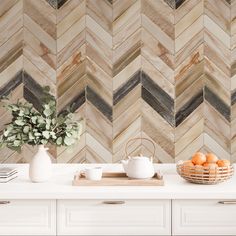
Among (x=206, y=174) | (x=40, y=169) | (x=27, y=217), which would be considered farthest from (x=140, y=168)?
(x=27, y=217)

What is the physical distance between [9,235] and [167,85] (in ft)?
4.46

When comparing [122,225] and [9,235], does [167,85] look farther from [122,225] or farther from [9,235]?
[9,235]

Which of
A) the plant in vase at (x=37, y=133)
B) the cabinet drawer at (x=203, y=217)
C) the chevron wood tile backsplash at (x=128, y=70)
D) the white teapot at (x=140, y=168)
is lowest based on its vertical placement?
the cabinet drawer at (x=203, y=217)

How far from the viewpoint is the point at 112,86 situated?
309 cm

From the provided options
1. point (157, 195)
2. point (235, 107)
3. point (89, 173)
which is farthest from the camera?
point (235, 107)

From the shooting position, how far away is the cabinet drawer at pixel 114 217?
248 cm

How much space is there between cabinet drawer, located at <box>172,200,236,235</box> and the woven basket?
165 mm

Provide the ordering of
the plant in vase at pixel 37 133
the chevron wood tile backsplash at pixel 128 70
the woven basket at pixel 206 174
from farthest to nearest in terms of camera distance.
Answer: the chevron wood tile backsplash at pixel 128 70
the plant in vase at pixel 37 133
the woven basket at pixel 206 174

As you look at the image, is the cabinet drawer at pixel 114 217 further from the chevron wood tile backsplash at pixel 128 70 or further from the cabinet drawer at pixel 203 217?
the chevron wood tile backsplash at pixel 128 70

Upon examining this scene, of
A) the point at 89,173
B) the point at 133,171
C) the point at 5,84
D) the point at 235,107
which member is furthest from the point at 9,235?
the point at 235,107

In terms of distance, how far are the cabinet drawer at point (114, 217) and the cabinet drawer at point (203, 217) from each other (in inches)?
2.1

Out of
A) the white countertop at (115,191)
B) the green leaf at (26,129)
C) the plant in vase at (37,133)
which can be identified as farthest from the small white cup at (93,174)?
the green leaf at (26,129)

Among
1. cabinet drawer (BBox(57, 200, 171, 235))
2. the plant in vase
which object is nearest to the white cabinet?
cabinet drawer (BBox(57, 200, 171, 235))

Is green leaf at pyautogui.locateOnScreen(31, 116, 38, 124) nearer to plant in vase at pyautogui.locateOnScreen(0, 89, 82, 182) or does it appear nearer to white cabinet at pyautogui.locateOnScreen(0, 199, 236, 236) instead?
plant in vase at pyautogui.locateOnScreen(0, 89, 82, 182)
